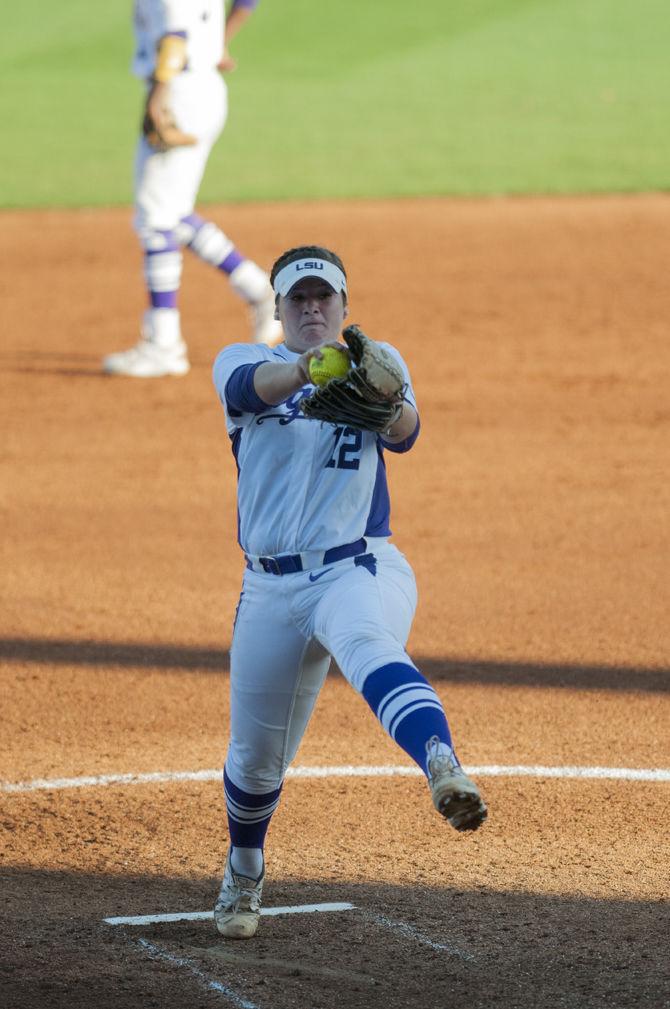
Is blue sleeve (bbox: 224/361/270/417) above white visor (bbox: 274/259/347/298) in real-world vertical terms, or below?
below

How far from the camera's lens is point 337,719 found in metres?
5.80

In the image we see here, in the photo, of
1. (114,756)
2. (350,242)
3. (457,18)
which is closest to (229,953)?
(114,756)

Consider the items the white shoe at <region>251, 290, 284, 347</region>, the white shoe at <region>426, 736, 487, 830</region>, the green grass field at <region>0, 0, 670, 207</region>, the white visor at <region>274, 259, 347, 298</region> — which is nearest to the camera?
the white shoe at <region>426, 736, 487, 830</region>

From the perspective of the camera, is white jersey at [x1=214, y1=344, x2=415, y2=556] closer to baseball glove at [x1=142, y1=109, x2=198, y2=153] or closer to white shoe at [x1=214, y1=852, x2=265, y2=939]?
white shoe at [x1=214, y1=852, x2=265, y2=939]

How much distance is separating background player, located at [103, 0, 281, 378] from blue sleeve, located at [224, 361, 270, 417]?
20.2ft

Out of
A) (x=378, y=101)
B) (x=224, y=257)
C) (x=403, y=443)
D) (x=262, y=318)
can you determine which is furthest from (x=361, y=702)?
(x=378, y=101)

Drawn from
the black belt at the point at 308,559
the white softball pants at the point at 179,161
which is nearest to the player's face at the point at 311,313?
the black belt at the point at 308,559

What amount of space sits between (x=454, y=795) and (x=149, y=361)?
7.65 meters

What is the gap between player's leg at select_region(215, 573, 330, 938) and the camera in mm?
3934

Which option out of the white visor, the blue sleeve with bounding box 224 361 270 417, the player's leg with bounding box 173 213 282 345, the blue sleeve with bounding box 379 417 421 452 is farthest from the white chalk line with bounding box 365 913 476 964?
the player's leg with bounding box 173 213 282 345

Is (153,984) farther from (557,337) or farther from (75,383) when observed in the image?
(557,337)

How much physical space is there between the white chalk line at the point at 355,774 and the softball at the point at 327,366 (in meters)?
2.05

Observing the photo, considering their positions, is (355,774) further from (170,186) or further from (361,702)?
(170,186)

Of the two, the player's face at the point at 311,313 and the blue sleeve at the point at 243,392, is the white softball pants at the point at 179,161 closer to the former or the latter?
the player's face at the point at 311,313
